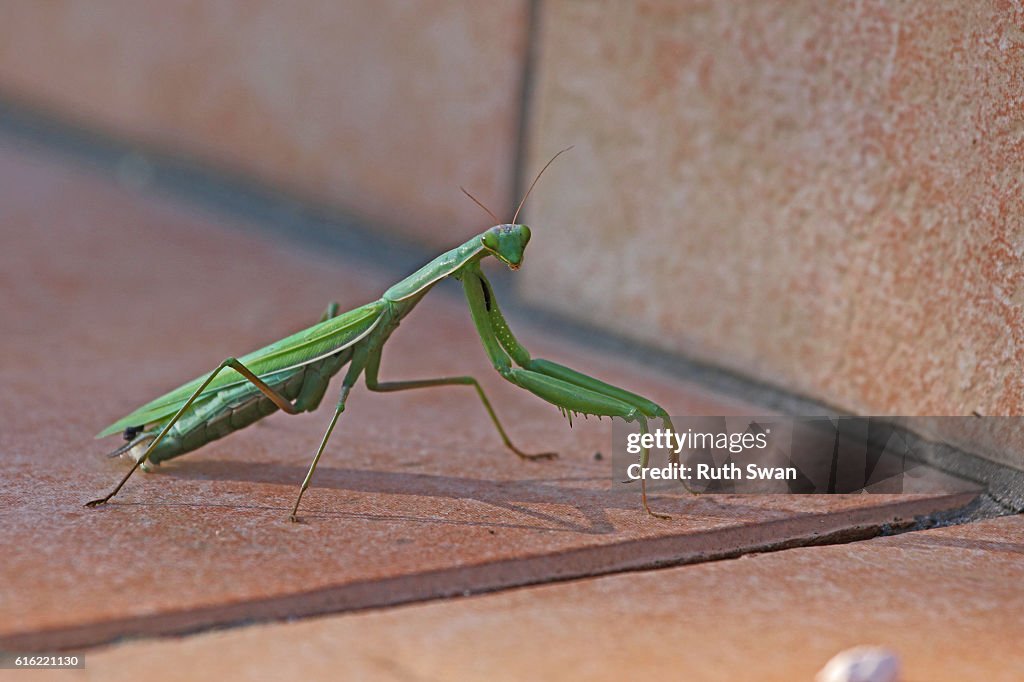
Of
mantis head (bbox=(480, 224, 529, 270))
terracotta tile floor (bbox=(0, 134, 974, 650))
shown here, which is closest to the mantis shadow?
terracotta tile floor (bbox=(0, 134, 974, 650))

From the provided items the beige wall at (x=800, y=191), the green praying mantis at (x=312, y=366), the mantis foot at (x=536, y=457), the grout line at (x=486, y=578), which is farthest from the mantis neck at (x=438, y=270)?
the beige wall at (x=800, y=191)

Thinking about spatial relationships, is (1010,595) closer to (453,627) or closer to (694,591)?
(694,591)

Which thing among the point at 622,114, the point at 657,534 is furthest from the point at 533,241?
the point at 657,534

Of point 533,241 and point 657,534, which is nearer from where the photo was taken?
point 657,534

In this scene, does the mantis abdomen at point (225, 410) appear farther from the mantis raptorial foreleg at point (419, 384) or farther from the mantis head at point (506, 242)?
the mantis head at point (506, 242)

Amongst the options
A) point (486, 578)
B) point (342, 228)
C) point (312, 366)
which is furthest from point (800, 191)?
point (342, 228)

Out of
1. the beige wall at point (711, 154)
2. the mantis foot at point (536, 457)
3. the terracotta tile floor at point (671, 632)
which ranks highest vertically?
the beige wall at point (711, 154)
